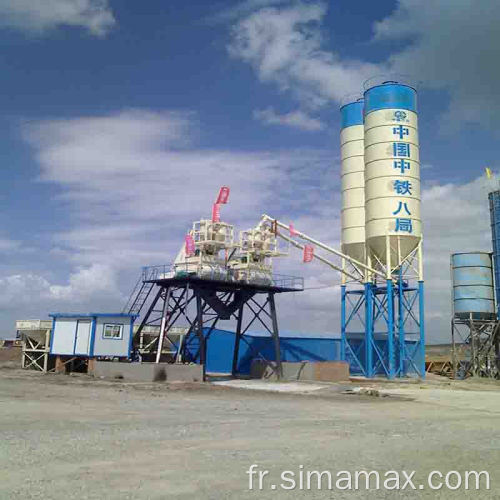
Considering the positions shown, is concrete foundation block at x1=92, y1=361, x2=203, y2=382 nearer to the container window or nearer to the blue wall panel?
the container window

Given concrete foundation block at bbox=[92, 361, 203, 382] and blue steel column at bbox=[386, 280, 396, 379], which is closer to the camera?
concrete foundation block at bbox=[92, 361, 203, 382]

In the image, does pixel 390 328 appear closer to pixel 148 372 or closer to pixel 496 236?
pixel 496 236

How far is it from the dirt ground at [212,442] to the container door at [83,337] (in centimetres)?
1173

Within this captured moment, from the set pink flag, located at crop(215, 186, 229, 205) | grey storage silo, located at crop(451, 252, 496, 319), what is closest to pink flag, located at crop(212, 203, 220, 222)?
pink flag, located at crop(215, 186, 229, 205)

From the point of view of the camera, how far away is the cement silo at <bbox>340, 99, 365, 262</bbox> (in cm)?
4731

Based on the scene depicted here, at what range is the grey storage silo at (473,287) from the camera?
47.3 metres

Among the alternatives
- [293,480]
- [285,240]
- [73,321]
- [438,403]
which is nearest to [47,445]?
[293,480]

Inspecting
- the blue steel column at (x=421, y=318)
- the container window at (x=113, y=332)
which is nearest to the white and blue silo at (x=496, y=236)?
the blue steel column at (x=421, y=318)

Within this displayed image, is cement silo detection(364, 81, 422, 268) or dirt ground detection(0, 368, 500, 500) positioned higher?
cement silo detection(364, 81, 422, 268)

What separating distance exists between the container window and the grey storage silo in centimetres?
2759

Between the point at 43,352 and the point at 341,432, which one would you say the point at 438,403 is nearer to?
the point at 341,432

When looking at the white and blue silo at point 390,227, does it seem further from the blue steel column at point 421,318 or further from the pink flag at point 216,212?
the pink flag at point 216,212

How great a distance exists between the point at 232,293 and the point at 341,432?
2522 centimetres

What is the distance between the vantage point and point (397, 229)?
139 feet
